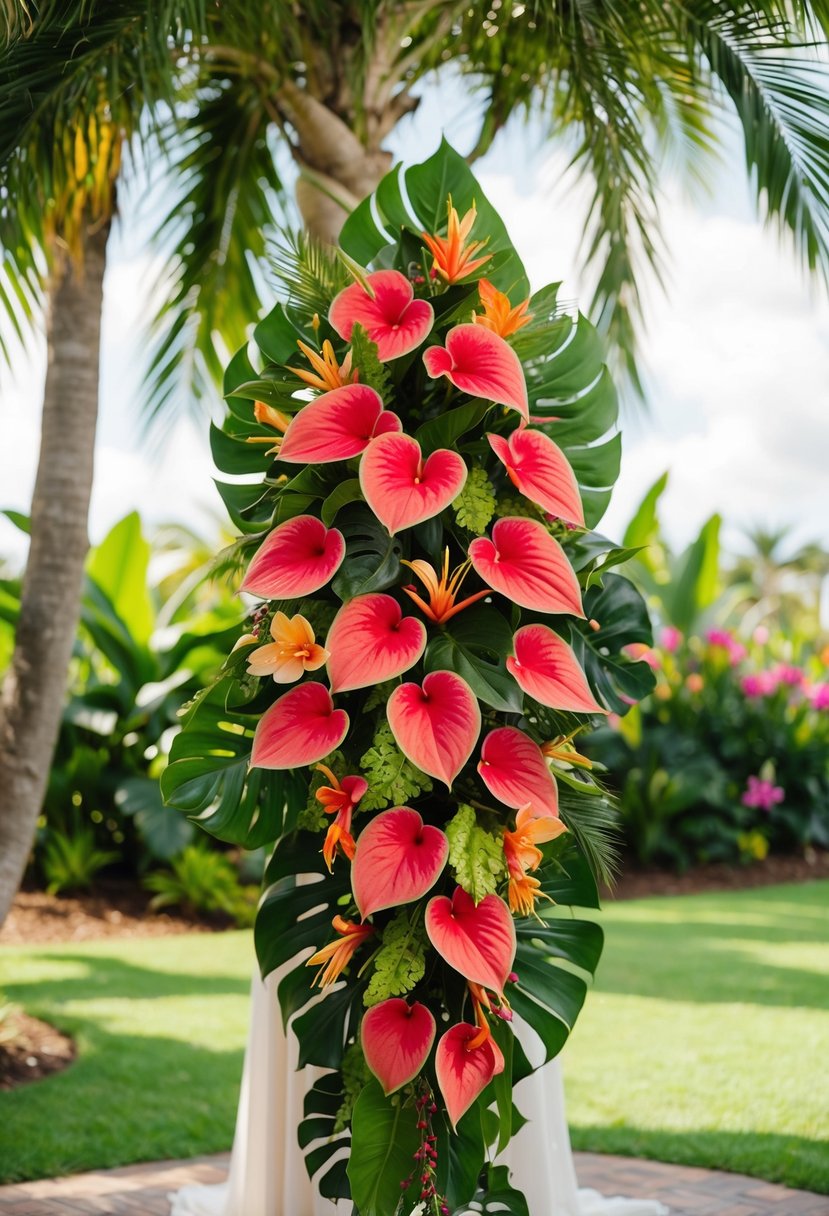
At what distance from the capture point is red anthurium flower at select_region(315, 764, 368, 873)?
2.10 meters

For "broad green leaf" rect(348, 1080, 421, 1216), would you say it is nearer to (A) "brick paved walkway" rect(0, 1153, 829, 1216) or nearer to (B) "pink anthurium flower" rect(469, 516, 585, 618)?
(B) "pink anthurium flower" rect(469, 516, 585, 618)

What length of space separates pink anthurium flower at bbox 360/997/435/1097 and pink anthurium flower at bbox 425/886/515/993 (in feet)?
0.48

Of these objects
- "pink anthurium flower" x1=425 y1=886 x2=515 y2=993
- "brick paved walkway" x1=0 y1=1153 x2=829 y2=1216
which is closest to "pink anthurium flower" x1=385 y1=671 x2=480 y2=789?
"pink anthurium flower" x1=425 y1=886 x2=515 y2=993

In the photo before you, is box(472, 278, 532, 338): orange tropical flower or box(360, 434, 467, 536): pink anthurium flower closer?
box(360, 434, 467, 536): pink anthurium flower

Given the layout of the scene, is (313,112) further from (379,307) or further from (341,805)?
(341,805)

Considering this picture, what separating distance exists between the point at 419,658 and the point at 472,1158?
3.23ft

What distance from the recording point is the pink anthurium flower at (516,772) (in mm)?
2104

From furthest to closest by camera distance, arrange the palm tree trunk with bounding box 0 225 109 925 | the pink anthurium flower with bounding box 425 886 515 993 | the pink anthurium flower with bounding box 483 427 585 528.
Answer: the palm tree trunk with bounding box 0 225 109 925, the pink anthurium flower with bounding box 483 427 585 528, the pink anthurium flower with bounding box 425 886 515 993

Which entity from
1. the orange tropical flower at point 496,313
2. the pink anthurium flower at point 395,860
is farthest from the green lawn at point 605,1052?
the orange tropical flower at point 496,313

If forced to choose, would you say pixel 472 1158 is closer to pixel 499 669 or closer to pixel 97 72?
pixel 499 669

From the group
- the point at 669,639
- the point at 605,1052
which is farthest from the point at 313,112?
the point at 669,639

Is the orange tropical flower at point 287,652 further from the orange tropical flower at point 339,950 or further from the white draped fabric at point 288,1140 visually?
the white draped fabric at point 288,1140

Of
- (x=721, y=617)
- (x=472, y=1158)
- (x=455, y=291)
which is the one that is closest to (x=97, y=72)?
(x=455, y=291)

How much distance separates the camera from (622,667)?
2646 mm
